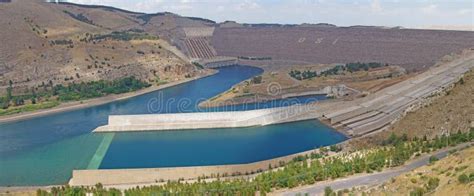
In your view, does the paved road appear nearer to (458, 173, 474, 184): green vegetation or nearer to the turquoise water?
(458, 173, 474, 184): green vegetation

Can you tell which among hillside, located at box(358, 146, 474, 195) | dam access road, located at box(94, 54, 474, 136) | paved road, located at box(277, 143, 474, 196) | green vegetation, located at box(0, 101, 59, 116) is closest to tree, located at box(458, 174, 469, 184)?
hillside, located at box(358, 146, 474, 195)

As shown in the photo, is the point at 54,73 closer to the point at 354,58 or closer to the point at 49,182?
the point at 49,182

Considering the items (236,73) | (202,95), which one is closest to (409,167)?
(202,95)

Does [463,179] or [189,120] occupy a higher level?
[463,179]

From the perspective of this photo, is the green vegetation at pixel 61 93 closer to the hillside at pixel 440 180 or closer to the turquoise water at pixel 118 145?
the turquoise water at pixel 118 145

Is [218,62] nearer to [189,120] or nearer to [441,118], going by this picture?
[189,120]

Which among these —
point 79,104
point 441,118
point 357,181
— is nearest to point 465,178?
point 357,181
